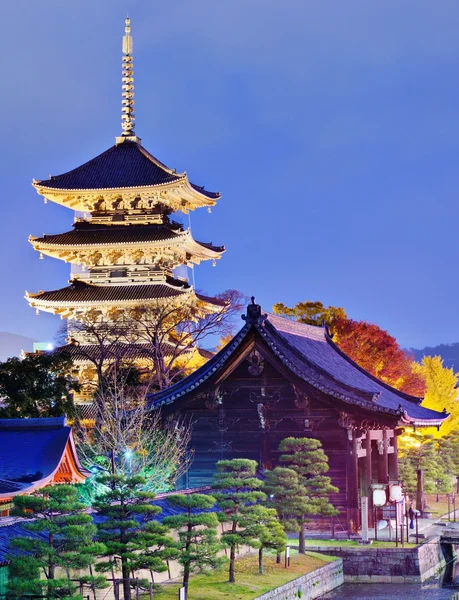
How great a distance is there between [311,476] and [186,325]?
90.2 ft

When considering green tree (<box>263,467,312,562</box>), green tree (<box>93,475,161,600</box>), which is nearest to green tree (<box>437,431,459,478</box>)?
green tree (<box>263,467,312,562</box>)

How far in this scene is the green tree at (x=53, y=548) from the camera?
2019 cm

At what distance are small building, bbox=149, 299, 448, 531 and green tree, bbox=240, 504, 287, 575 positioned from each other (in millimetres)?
7758

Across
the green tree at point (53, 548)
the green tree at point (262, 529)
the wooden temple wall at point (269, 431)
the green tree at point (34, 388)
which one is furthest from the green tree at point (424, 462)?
the green tree at point (53, 548)

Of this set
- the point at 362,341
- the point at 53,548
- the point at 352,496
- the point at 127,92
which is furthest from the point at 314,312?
the point at 53,548

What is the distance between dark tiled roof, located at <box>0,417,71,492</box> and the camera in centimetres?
3219

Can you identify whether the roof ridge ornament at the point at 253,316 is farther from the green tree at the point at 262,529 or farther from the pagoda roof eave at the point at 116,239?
the pagoda roof eave at the point at 116,239

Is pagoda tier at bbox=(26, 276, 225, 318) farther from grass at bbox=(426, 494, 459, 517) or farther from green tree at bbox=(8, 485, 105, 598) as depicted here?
green tree at bbox=(8, 485, 105, 598)

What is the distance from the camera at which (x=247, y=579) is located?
2789 centimetres

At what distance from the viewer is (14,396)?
44094 millimetres

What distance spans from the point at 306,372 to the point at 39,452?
970 cm

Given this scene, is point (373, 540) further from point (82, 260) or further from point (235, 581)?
point (82, 260)

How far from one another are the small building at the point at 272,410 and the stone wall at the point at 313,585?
453 centimetres

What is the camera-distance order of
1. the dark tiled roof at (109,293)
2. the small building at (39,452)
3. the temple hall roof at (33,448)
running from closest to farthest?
the temple hall roof at (33,448) < the small building at (39,452) < the dark tiled roof at (109,293)
